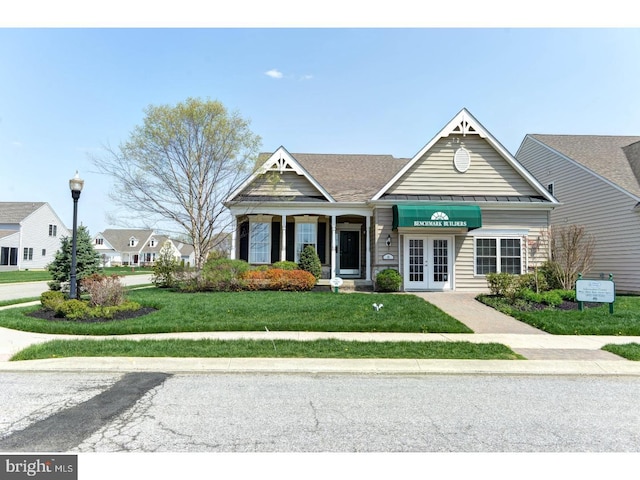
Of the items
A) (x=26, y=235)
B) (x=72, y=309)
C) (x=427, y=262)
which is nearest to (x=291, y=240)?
(x=427, y=262)

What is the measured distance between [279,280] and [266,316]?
4.80 m

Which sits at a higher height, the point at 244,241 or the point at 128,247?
the point at 128,247

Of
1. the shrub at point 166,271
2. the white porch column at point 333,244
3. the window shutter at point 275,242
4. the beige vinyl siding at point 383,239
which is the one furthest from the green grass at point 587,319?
the shrub at point 166,271

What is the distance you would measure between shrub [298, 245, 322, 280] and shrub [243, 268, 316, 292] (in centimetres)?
144

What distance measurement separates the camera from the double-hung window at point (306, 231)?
1986 cm

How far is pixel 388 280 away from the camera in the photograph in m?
16.4

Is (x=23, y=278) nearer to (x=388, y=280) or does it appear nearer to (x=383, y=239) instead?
(x=383, y=239)

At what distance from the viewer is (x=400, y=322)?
10.7m

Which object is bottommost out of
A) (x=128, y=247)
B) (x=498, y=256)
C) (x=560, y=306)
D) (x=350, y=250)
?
(x=560, y=306)

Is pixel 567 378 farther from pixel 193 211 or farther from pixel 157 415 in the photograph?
pixel 193 211

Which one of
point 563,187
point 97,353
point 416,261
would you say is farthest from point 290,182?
point 563,187

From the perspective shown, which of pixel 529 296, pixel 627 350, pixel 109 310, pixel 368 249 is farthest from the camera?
pixel 368 249

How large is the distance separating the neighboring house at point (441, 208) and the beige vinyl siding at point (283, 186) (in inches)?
1.8

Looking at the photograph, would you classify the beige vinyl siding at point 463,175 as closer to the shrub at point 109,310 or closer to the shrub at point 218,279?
the shrub at point 218,279
